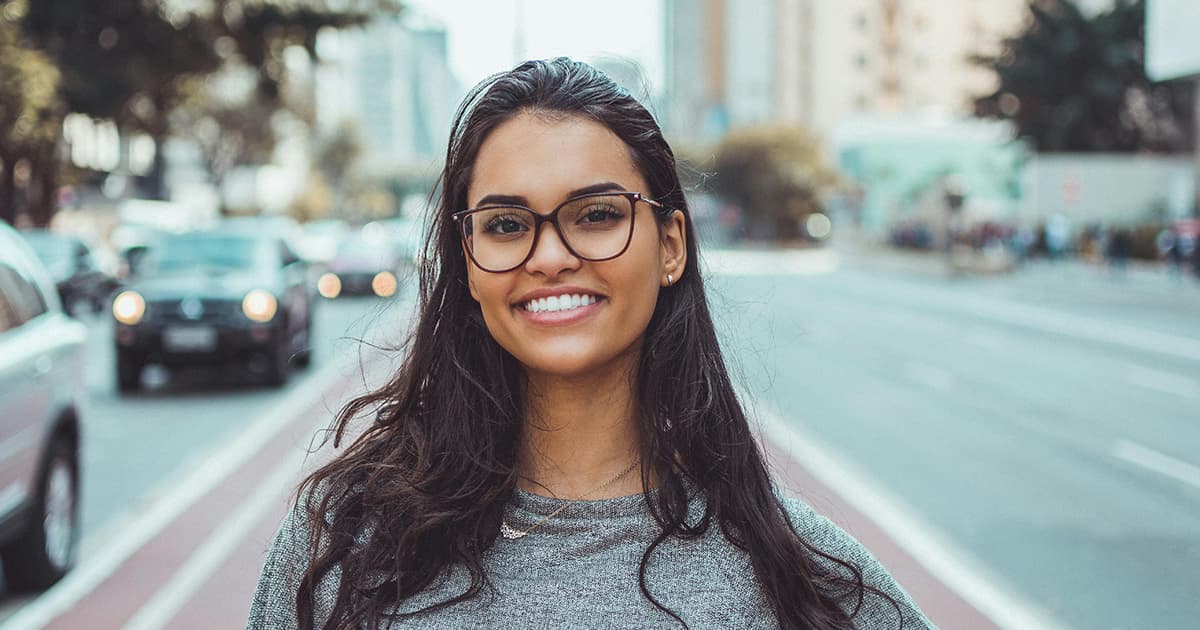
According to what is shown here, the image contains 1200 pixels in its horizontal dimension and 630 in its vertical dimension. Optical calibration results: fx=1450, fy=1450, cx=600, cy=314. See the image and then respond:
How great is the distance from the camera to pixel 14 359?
655cm

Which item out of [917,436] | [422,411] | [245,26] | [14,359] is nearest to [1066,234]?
[245,26]

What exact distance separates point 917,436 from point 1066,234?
43108mm

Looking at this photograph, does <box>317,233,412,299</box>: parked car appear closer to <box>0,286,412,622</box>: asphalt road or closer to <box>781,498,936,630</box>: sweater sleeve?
<box>0,286,412,622</box>: asphalt road

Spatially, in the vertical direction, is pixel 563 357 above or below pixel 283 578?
above

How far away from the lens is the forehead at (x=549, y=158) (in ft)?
6.62

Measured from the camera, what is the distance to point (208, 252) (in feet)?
53.0

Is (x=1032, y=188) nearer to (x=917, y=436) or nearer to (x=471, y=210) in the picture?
(x=917, y=436)

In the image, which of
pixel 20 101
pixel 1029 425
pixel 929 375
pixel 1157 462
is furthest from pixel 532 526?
pixel 20 101

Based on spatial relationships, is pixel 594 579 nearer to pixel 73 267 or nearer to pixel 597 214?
pixel 597 214

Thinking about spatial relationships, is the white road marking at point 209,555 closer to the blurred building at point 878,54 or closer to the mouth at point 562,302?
the mouth at point 562,302

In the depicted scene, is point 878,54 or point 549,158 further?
point 878,54

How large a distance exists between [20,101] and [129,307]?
11.5m

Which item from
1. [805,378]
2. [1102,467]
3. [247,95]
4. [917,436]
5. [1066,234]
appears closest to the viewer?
[1102,467]

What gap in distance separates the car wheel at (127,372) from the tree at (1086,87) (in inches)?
2001
